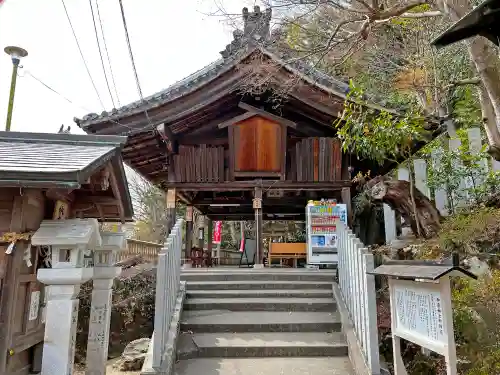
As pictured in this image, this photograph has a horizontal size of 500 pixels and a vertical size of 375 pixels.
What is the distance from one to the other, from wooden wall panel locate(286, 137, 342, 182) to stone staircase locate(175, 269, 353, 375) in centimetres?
303

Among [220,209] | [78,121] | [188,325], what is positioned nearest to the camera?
[188,325]

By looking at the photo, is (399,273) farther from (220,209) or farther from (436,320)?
(220,209)

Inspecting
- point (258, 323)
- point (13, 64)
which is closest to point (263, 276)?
point (258, 323)

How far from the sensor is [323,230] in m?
9.11

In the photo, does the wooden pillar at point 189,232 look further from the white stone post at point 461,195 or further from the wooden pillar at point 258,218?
the white stone post at point 461,195

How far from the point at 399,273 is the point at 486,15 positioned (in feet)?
7.13

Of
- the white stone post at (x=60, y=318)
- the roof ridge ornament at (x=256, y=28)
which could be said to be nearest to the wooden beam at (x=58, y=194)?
the white stone post at (x=60, y=318)

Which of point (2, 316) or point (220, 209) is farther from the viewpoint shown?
point (220, 209)

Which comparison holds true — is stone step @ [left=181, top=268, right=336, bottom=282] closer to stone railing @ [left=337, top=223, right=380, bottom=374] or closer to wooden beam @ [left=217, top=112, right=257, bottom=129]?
stone railing @ [left=337, top=223, right=380, bottom=374]

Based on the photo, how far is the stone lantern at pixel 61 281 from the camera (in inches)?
133

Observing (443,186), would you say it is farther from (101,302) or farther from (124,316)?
(124,316)

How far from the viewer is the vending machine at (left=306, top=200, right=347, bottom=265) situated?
29.0ft

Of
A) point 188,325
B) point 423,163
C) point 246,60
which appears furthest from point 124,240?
point 423,163

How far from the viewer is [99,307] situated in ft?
15.7
